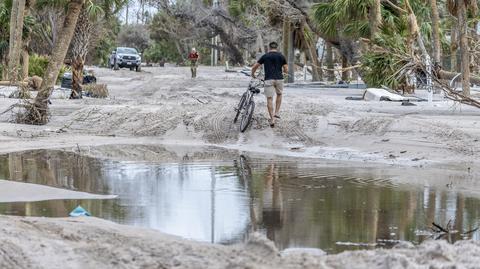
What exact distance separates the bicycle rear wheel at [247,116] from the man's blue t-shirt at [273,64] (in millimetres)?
676

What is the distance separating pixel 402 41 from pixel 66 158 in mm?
12025

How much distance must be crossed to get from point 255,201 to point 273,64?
7.93m

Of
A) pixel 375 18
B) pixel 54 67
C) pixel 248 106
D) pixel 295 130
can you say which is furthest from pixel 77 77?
pixel 295 130

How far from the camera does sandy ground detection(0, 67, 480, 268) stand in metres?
6.40

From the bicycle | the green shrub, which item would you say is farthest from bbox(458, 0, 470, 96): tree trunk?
the green shrub

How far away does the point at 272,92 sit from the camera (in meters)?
17.8

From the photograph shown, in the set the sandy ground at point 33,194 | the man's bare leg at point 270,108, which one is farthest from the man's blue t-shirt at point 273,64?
the sandy ground at point 33,194

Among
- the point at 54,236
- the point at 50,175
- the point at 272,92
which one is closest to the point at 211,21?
the point at 272,92

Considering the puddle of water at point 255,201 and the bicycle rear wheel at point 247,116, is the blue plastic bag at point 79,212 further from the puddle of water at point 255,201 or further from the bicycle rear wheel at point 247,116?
the bicycle rear wheel at point 247,116

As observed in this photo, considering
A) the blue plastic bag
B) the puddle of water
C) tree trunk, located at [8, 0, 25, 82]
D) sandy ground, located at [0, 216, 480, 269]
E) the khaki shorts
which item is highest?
tree trunk, located at [8, 0, 25, 82]

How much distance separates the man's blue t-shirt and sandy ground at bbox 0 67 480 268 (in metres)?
0.99

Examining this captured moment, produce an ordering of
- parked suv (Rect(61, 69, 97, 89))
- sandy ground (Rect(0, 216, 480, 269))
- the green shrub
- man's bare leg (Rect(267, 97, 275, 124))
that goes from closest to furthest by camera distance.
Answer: sandy ground (Rect(0, 216, 480, 269)), man's bare leg (Rect(267, 97, 275, 124)), parked suv (Rect(61, 69, 97, 89)), the green shrub

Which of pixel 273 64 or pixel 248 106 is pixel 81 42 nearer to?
pixel 248 106

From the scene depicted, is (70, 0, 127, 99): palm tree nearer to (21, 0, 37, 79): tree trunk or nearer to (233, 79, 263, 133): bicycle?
(21, 0, 37, 79): tree trunk
